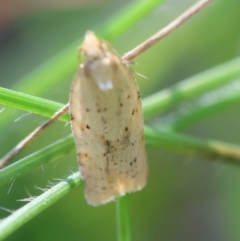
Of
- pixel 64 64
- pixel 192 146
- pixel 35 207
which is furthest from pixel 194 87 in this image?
pixel 35 207

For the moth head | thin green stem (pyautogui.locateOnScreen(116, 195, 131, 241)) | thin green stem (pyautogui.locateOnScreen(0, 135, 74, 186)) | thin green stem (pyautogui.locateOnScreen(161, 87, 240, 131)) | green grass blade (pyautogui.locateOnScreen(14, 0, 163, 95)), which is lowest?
thin green stem (pyautogui.locateOnScreen(116, 195, 131, 241))

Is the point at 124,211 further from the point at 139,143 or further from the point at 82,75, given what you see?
the point at 82,75

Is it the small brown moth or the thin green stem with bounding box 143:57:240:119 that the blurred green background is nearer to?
the thin green stem with bounding box 143:57:240:119

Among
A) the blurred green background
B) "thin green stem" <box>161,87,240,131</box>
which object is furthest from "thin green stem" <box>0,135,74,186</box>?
the blurred green background

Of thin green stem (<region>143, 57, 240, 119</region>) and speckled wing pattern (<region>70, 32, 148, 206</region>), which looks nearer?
speckled wing pattern (<region>70, 32, 148, 206</region>)

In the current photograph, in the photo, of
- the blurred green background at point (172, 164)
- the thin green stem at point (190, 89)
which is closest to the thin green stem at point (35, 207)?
the thin green stem at point (190, 89)

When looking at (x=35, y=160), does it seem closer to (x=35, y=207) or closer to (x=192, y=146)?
(x=35, y=207)

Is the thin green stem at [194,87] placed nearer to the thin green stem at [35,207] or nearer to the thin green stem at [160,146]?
the thin green stem at [160,146]
